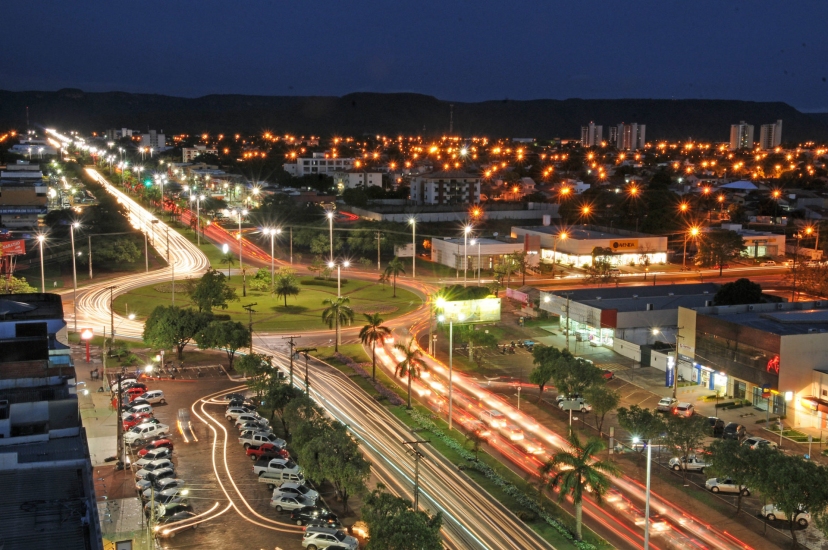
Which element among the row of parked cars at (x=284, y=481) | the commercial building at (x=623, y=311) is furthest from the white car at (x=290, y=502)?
the commercial building at (x=623, y=311)

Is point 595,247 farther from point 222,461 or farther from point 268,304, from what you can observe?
point 222,461

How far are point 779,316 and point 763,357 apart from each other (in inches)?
157

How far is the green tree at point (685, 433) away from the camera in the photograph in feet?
66.3

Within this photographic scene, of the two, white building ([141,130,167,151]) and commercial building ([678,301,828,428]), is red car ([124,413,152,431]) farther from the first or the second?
white building ([141,130,167,151])

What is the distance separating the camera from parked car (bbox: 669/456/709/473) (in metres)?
20.7

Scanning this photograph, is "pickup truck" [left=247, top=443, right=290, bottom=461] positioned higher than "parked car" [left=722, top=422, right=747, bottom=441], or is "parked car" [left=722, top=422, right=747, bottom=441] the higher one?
"parked car" [left=722, top=422, right=747, bottom=441]

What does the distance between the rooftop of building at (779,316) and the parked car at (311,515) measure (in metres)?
15.3

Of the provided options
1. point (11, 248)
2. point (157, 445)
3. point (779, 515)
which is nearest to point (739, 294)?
point (779, 515)

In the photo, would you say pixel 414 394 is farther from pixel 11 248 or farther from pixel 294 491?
pixel 11 248

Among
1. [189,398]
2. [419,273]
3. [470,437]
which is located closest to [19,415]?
[189,398]

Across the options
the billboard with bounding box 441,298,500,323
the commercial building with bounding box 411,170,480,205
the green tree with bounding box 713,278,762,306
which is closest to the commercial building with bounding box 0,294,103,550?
the billboard with bounding box 441,298,500,323

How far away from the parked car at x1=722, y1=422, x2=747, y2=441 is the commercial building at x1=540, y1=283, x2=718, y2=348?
23.7 ft

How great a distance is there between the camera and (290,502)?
18234 millimetres

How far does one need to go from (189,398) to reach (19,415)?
28.5 feet
